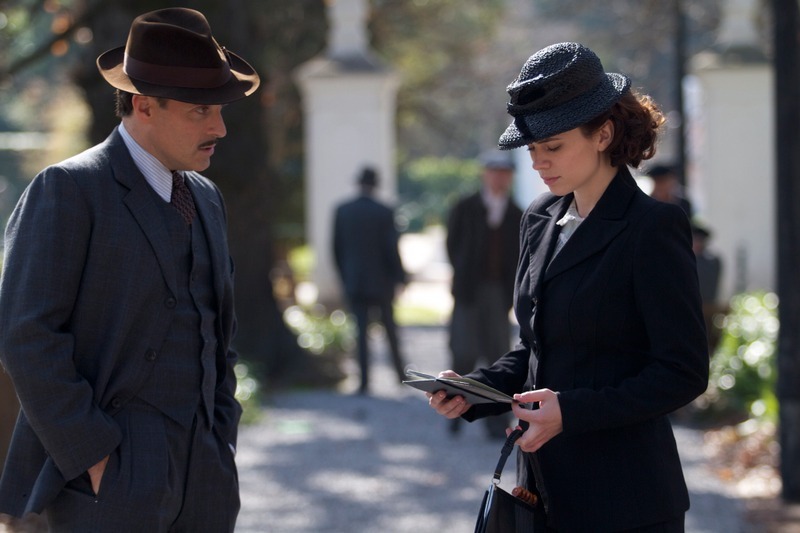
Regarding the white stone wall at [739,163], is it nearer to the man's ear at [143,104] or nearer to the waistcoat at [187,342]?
the waistcoat at [187,342]

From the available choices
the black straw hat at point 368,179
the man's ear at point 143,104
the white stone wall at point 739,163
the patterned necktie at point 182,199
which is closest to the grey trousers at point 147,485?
the patterned necktie at point 182,199

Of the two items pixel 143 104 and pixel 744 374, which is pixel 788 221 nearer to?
pixel 744 374

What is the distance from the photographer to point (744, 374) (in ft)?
31.7

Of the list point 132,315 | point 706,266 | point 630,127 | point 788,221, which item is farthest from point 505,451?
point 706,266

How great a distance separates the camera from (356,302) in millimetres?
11383

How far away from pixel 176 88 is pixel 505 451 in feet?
4.33

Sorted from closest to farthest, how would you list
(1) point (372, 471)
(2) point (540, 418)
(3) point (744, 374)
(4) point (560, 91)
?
(2) point (540, 418) → (4) point (560, 91) → (1) point (372, 471) → (3) point (744, 374)

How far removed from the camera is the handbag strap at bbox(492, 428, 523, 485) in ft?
10.1

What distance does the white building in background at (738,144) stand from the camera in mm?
15930

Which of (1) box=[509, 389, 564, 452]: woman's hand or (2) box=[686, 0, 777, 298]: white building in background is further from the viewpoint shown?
(2) box=[686, 0, 777, 298]: white building in background

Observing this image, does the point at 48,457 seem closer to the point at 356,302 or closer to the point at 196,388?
the point at 196,388

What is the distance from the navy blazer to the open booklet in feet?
0.54

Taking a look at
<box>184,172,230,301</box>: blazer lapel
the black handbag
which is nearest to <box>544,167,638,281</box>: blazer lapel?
the black handbag

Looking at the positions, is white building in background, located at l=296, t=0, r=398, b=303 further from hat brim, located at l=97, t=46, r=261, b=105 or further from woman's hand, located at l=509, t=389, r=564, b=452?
woman's hand, located at l=509, t=389, r=564, b=452
